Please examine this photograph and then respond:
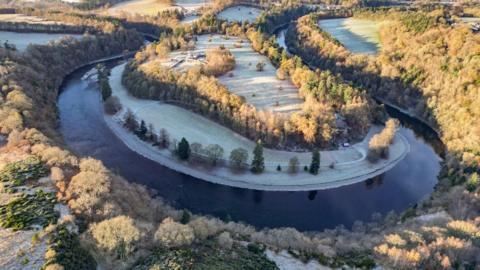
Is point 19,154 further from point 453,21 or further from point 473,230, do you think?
point 453,21

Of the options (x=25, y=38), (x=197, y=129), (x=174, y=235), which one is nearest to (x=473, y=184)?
(x=174, y=235)

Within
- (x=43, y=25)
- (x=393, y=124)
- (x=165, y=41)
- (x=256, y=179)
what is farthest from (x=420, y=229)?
(x=43, y=25)

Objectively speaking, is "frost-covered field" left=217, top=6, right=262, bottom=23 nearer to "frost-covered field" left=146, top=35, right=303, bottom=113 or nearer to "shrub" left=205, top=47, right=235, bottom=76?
"frost-covered field" left=146, top=35, right=303, bottom=113

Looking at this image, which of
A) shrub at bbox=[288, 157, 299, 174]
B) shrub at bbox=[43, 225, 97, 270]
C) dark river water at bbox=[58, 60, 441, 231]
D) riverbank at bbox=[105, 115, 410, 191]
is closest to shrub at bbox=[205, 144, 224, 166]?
riverbank at bbox=[105, 115, 410, 191]

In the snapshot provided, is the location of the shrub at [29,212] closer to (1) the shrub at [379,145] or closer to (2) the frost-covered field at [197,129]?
(2) the frost-covered field at [197,129]

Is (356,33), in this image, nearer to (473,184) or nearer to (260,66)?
(260,66)
